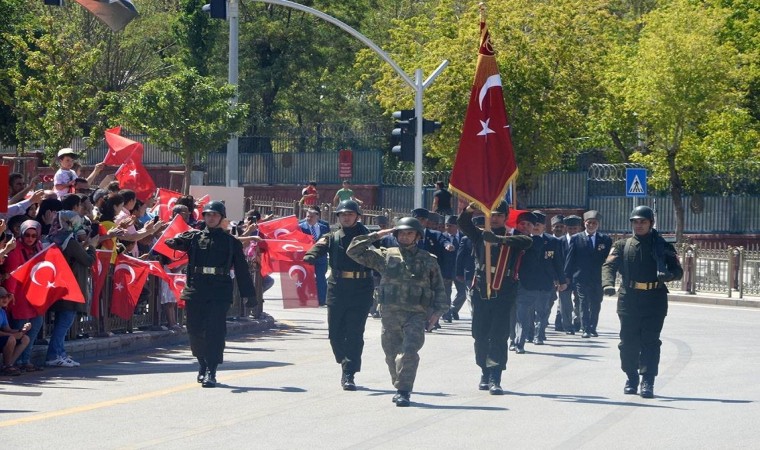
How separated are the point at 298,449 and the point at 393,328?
2887 millimetres

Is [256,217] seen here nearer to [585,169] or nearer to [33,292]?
[33,292]

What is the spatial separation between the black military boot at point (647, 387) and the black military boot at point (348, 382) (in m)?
2.68

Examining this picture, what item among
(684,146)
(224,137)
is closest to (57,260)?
(224,137)

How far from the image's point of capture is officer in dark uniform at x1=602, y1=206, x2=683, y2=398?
43.2 feet

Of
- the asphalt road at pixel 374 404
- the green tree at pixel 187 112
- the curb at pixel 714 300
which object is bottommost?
→ the asphalt road at pixel 374 404

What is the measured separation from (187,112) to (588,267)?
63.1ft

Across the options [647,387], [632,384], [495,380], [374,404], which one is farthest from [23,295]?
[647,387]

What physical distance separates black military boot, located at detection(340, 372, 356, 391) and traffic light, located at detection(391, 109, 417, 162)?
15625 millimetres

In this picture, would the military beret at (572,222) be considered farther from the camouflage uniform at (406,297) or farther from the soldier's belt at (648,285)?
the camouflage uniform at (406,297)

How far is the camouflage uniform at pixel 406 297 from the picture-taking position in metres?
12.3

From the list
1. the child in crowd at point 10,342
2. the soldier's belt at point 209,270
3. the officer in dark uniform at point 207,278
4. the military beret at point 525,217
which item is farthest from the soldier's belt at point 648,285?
the child in crowd at point 10,342

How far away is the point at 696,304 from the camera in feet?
99.5

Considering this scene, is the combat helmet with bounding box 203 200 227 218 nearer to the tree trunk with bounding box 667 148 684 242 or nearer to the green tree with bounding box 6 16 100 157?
the green tree with bounding box 6 16 100 157

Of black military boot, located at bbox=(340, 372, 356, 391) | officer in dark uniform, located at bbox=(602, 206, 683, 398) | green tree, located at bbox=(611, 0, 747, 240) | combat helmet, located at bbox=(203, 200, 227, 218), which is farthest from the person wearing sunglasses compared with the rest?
green tree, located at bbox=(611, 0, 747, 240)
